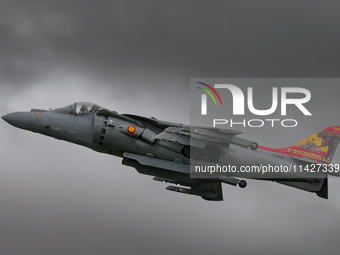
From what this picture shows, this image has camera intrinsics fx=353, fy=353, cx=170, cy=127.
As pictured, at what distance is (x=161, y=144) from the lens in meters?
22.9

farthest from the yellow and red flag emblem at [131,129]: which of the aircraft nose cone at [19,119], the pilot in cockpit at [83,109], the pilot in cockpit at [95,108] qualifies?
the aircraft nose cone at [19,119]

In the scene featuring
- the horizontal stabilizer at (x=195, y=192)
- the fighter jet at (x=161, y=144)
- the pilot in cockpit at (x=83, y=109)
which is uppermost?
the pilot in cockpit at (x=83, y=109)

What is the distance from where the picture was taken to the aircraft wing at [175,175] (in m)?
22.6

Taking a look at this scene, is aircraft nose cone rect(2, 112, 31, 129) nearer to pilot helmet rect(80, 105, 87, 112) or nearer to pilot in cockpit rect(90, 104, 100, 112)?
pilot helmet rect(80, 105, 87, 112)

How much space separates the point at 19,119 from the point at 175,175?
1089cm

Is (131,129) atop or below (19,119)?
below

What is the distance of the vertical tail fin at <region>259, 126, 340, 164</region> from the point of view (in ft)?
85.8

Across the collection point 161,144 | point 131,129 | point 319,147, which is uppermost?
point 131,129

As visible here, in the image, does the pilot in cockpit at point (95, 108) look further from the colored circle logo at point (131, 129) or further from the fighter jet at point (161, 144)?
the colored circle logo at point (131, 129)

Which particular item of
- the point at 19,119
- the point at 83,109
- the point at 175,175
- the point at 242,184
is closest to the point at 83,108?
the point at 83,109

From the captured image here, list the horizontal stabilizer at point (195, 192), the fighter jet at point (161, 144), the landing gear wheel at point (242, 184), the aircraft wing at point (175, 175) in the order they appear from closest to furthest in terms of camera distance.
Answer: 1. the fighter jet at point (161, 144)
2. the aircraft wing at point (175, 175)
3. the landing gear wheel at point (242, 184)
4. the horizontal stabilizer at point (195, 192)

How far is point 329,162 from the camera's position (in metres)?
26.0

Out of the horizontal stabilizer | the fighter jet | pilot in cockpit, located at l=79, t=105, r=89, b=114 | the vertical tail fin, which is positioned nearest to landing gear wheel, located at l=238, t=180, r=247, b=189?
the fighter jet

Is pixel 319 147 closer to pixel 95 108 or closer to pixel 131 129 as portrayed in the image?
pixel 131 129
